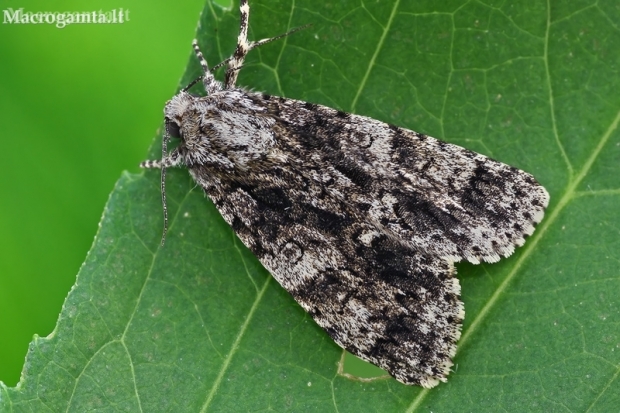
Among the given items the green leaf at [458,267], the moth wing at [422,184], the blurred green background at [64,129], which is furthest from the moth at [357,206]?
the blurred green background at [64,129]

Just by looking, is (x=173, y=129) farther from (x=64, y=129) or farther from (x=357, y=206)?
(x=357, y=206)

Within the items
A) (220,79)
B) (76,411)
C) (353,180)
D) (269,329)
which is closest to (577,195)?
(353,180)

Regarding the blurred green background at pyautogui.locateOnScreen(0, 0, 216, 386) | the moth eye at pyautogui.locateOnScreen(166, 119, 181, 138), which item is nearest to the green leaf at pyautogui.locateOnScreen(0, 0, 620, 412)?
the moth eye at pyautogui.locateOnScreen(166, 119, 181, 138)

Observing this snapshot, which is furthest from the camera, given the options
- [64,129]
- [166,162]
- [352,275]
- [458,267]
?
[64,129]

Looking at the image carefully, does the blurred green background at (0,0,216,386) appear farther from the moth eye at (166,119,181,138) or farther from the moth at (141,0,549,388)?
the moth at (141,0,549,388)

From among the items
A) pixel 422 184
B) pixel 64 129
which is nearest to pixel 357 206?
pixel 422 184

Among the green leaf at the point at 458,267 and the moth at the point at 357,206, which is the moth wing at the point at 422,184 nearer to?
Result: the moth at the point at 357,206
